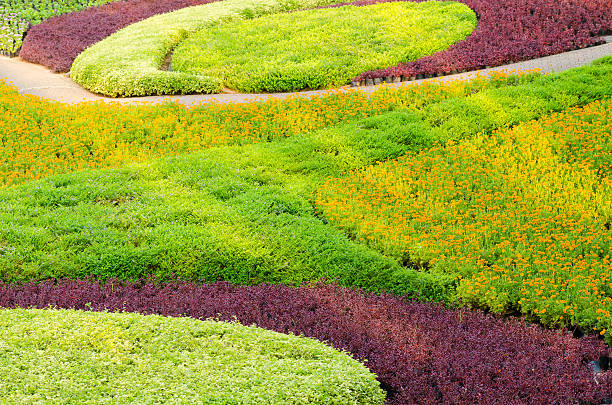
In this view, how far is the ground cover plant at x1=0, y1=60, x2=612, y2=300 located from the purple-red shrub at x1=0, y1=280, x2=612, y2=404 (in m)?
0.39

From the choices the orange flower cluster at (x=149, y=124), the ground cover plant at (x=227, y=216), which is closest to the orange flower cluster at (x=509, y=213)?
the ground cover plant at (x=227, y=216)

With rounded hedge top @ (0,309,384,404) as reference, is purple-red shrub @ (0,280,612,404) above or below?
below

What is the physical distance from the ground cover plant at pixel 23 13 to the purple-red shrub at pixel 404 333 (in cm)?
1723

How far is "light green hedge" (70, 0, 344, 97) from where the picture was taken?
17.0 meters

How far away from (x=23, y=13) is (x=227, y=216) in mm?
20429

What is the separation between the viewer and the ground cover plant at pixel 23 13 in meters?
22.9

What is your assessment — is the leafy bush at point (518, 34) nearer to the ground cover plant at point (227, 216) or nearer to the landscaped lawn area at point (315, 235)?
the landscaped lawn area at point (315, 235)

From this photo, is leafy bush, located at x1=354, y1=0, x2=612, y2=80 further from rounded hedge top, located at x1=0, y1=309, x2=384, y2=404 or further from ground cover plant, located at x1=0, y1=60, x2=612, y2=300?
rounded hedge top, located at x1=0, y1=309, x2=384, y2=404

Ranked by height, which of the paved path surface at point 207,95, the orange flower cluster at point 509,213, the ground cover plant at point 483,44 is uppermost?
the ground cover plant at point 483,44

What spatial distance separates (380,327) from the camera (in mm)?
7020

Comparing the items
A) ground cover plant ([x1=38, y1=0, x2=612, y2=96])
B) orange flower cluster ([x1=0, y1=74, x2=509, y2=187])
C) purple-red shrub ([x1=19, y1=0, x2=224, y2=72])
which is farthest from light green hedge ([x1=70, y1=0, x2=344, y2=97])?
orange flower cluster ([x1=0, y1=74, x2=509, y2=187])

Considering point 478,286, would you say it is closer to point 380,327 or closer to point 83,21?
point 380,327

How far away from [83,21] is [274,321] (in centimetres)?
2066

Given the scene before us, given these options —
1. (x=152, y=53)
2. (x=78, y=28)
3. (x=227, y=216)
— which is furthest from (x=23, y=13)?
(x=227, y=216)
